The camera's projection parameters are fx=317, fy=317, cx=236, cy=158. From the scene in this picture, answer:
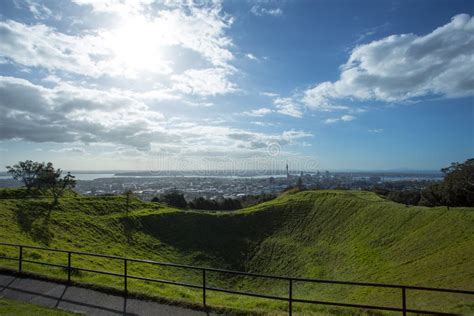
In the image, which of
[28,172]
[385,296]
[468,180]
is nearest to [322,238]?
[468,180]

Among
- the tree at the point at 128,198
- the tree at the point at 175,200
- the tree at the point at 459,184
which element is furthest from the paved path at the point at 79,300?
the tree at the point at 175,200

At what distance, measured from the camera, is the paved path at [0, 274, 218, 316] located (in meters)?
7.82

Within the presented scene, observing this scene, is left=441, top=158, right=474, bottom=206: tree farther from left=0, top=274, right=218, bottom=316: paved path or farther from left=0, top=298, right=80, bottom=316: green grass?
left=0, top=298, right=80, bottom=316: green grass

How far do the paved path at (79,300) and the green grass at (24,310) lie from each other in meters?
0.30

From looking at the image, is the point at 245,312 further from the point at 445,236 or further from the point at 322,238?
the point at 322,238

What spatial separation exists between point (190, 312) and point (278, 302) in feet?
21.0

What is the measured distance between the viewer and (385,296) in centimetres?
1462

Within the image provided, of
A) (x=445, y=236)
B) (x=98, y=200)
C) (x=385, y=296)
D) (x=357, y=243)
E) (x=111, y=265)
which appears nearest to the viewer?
(x=385, y=296)

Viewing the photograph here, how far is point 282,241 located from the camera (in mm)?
31328

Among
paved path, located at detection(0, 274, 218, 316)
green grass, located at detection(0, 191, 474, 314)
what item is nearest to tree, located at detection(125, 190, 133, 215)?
green grass, located at detection(0, 191, 474, 314)

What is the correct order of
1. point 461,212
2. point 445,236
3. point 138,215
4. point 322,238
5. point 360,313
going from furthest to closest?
point 138,215, point 322,238, point 461,212, point 445,236, point 360,313

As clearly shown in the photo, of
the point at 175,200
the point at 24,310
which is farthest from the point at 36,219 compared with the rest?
the point at 175,200

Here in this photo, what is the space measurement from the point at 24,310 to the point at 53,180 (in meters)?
34.5

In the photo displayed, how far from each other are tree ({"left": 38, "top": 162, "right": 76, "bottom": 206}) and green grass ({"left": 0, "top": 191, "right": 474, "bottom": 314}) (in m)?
3.94
